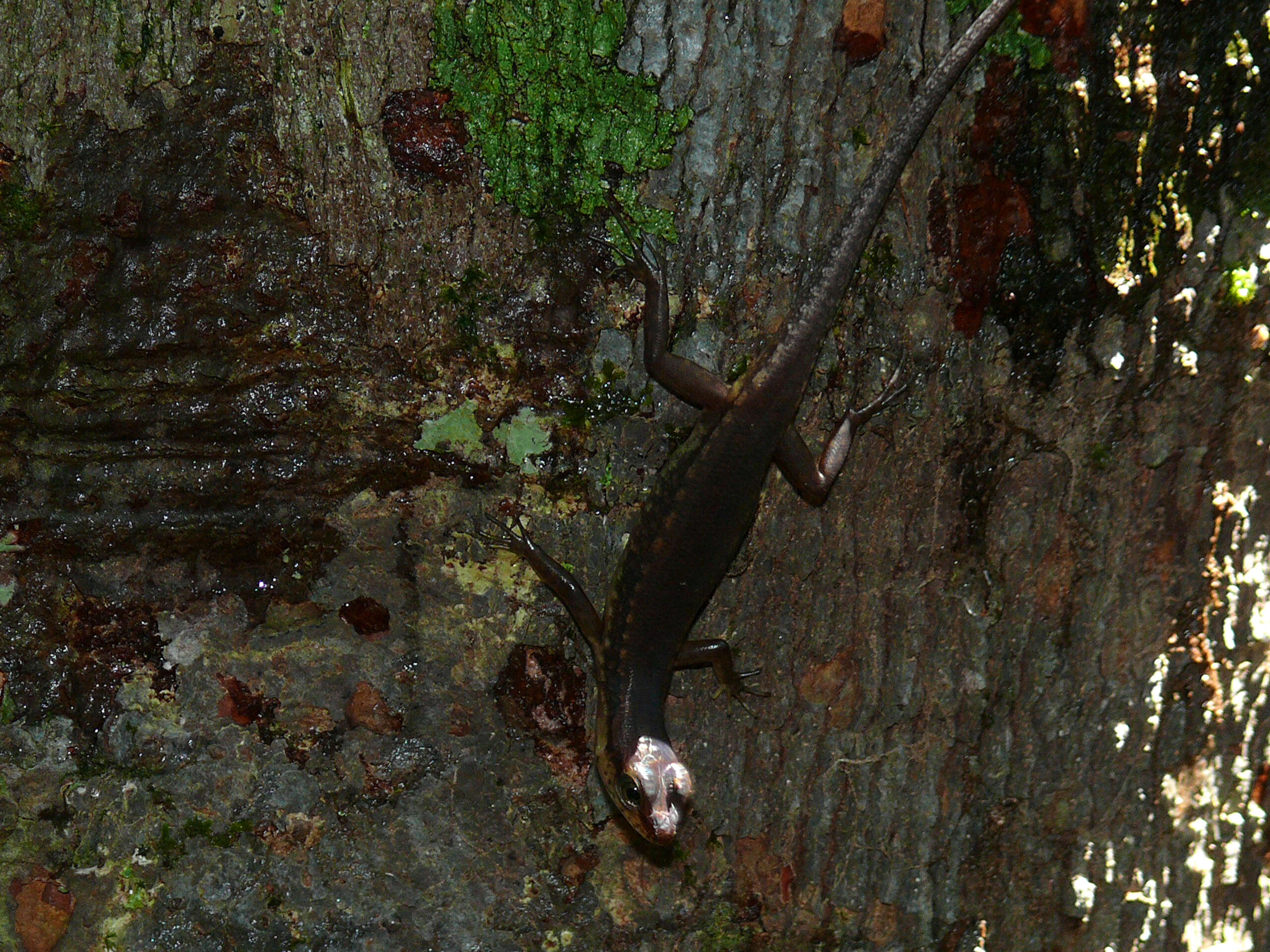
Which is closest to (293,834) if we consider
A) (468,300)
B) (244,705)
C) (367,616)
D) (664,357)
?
(244,705)

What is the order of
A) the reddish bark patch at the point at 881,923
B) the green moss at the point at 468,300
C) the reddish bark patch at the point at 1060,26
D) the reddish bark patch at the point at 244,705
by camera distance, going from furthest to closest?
the reddish bark patch at the point at 881,923, the reddish bark patch at the point at 244,705, the green moss at the point at 468,300, the reddish bark patch at the point at 1060,26

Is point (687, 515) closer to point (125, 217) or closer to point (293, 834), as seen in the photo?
point (293, 834)

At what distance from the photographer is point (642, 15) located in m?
2.57

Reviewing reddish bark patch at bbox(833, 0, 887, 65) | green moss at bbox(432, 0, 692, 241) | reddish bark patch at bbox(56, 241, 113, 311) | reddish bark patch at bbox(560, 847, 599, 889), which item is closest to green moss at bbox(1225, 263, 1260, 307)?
reddish bark patch at bbox(833, 0, 887, 65)

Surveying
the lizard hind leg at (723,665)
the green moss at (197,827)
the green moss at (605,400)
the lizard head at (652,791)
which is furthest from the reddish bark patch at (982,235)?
the green moss at (197,827)

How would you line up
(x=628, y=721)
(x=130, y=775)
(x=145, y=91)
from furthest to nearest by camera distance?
(x=628, y=721) < (x=130, y=775) < (x=145, y=91)

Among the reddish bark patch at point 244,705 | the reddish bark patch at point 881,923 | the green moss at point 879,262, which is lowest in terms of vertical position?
the reddish bark patch at point 881,923

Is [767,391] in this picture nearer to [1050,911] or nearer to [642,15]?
[642,15]

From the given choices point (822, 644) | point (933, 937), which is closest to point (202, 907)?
point (822, 644)

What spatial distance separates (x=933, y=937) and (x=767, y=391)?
1.86m

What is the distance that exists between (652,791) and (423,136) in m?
2.01

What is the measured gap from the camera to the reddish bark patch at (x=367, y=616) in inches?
108

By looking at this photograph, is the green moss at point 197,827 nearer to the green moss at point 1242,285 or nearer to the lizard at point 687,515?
the lizard at point 687,515

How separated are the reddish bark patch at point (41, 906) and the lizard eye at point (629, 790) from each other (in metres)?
1.71
